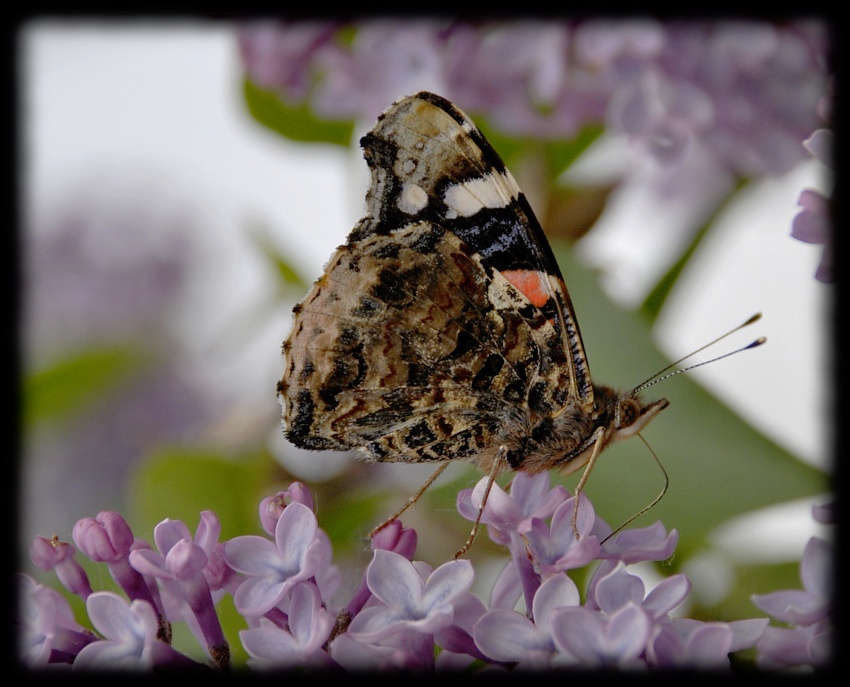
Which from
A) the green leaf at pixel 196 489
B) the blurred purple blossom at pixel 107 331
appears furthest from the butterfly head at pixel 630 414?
the blurred purple blossom at pixel 107 331

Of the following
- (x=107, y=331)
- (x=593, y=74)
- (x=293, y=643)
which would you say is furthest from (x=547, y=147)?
(x=107, y=331)

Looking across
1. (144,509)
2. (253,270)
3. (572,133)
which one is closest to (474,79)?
(572,133)

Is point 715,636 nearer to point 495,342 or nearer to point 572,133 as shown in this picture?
point 495,342

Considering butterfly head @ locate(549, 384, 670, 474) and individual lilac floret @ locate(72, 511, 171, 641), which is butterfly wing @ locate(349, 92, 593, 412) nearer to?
butterfly head @ locate(549, 384, 670, 474)

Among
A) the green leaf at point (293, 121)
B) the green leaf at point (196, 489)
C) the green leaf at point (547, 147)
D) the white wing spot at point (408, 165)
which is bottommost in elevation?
the green leaf at point (196, 489)

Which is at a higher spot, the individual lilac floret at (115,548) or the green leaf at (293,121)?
the green leaf at (293,121)

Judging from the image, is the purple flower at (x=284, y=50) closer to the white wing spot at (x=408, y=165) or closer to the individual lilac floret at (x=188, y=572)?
the white wing spot at (x=408, y=165)

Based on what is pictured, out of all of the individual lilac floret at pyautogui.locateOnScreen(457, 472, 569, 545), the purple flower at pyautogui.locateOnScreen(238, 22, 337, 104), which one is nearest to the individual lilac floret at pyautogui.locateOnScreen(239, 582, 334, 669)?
the individual lilac floret at pyautogui.locateOnScreen(457, 472, 569, 545)

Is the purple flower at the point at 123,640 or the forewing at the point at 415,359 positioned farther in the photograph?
the forewing at the point at 415,359
